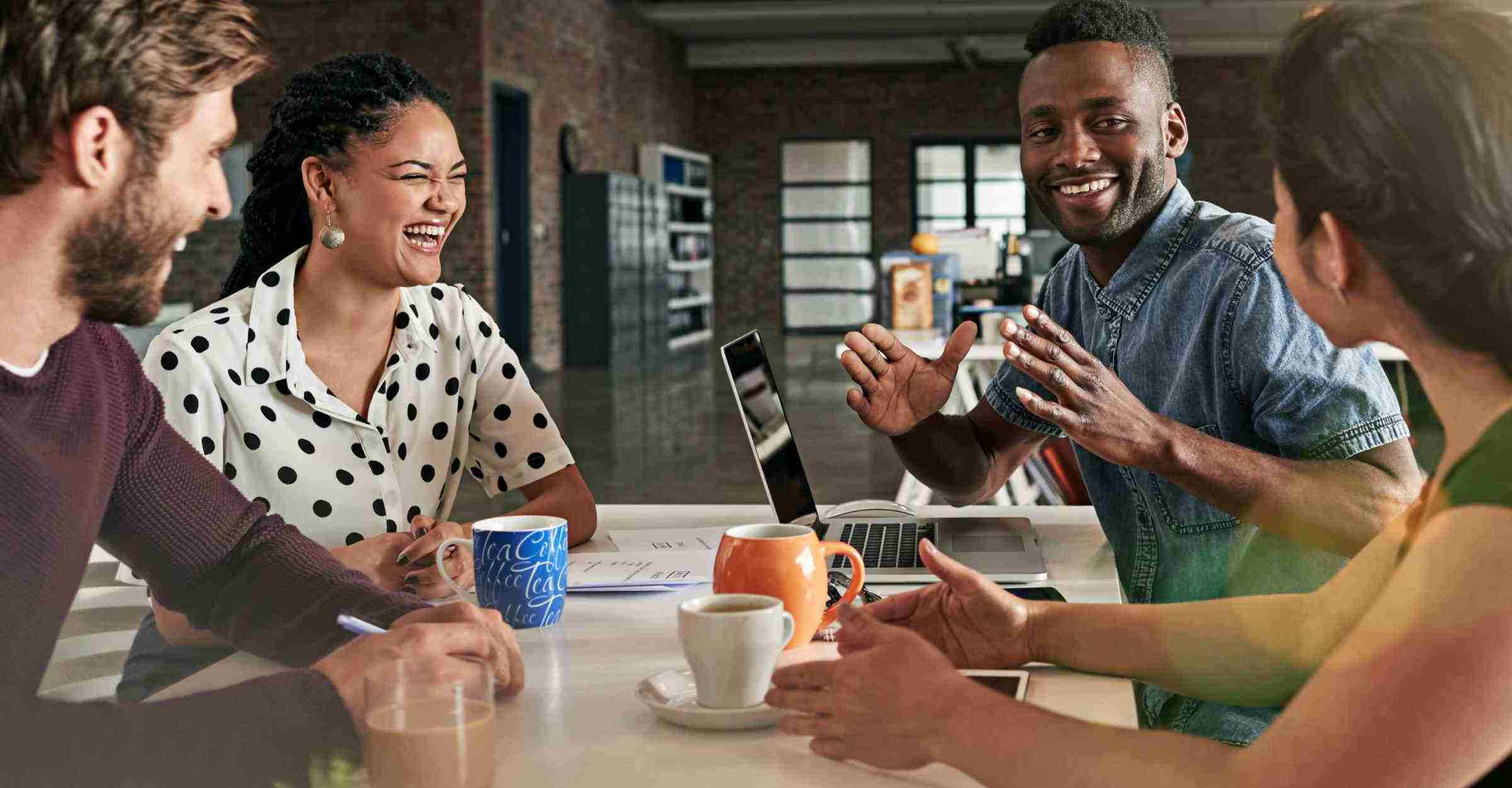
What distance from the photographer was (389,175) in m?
1.91

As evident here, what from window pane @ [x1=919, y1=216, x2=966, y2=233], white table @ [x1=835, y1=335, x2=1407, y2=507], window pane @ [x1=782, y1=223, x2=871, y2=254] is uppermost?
window pane @ [x1=919, y1=216, x2=966, y2=233]

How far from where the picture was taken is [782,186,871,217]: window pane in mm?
16250

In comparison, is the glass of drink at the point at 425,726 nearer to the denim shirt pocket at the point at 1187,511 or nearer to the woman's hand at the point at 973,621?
the woman's hand at the point at 973,621

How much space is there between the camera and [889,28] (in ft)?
47.5

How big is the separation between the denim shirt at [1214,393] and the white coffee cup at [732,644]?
26.6 inches

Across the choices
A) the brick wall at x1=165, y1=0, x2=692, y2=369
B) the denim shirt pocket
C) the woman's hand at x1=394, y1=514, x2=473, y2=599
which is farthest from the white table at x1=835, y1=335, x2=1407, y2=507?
the brick wall at x1=165, y1=0, x2=692, y2=369

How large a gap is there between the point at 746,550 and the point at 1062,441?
8.65ft

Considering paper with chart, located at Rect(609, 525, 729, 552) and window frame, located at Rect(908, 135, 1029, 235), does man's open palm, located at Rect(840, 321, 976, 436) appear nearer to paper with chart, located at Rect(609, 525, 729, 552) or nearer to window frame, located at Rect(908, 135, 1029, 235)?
paper with chart, located at Rect(609, 525, 729, 552)

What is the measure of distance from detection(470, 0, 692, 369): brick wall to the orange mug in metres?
9.14

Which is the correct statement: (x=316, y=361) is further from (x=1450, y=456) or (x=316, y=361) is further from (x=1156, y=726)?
(x=1450, y=456)

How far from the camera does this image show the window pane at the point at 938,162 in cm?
1606

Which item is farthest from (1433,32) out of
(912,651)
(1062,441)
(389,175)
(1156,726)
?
(1062,441)

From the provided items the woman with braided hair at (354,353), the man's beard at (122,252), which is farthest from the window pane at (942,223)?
the man's beard at (122,252)

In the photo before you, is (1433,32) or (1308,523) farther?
(1308,523)
